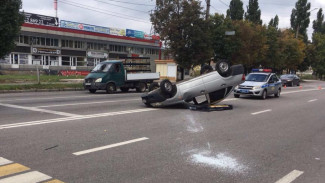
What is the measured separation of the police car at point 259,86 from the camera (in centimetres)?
1748

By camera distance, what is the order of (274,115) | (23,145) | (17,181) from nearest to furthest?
(17,181) → (23,145) → (274,115)

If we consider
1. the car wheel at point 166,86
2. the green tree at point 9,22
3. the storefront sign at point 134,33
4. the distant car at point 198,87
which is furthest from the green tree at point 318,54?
the car wheel at point 166,86

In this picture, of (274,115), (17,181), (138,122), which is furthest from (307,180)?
(274,115)

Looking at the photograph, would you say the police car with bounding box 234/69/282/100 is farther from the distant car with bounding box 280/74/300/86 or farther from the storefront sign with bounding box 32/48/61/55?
the storefront sign with bounding box 32/48/61/55

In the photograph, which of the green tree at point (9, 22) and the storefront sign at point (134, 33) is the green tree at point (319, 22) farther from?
the green tree at point (9, 22)

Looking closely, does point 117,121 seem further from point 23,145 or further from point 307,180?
point 307,180

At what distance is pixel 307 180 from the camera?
478 centimetres

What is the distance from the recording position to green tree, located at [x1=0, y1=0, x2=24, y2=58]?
1912cm

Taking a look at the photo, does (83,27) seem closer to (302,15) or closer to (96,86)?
(96,86)

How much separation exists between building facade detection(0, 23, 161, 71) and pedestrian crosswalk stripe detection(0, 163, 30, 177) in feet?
144

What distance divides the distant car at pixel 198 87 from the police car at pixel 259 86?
5564 millimetres

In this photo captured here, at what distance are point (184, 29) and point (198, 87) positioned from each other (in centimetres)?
1697

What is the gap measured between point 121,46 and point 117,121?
5804 centimetres

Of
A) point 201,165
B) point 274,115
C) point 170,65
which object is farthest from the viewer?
point 170,65
